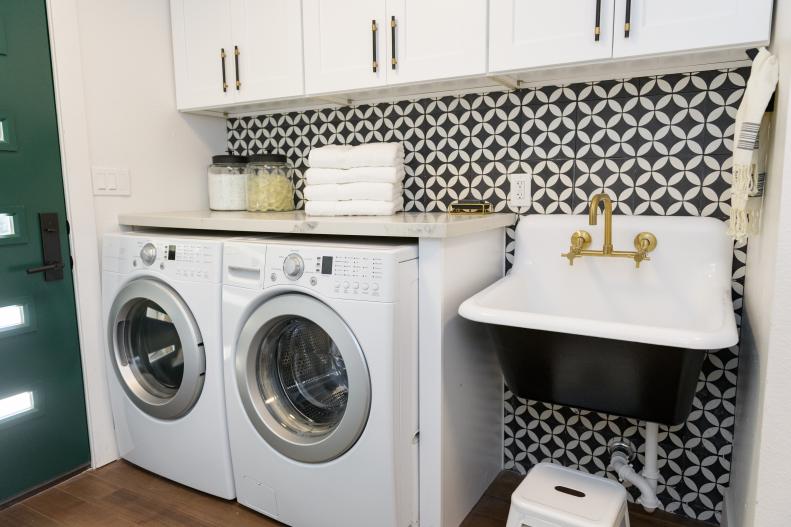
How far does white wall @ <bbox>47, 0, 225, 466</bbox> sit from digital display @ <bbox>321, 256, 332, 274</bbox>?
113 centimetres

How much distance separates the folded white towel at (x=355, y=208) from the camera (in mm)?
1944

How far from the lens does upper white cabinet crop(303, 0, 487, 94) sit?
5.54ft

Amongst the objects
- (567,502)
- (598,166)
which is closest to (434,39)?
(598,166)

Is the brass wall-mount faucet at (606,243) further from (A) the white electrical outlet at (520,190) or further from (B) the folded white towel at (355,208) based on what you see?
(B) the folded white towel at (355,208)

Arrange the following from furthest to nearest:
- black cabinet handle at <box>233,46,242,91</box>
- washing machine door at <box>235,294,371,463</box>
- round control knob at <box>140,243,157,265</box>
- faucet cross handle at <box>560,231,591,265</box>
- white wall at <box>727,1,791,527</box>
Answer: black cabinet handle at <box>233,46,242,91</box>, round control knob at <box>140,243,157,265</box>, faucet cross handle at <box>560,231,591,265</box>, washing machine door at <box>235,294,371,463</box>, white wall at <box>727,1,791,527</box>

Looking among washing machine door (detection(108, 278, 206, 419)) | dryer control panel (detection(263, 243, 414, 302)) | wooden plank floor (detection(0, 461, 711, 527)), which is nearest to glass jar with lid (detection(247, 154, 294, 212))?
washing machine door (detection(108, 278, 206, 419))

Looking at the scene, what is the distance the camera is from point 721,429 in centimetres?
174

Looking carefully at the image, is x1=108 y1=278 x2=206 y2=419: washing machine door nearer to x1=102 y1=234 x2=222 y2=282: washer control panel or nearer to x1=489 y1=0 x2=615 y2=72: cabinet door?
x1=102 y1=234 x2=222 y2=282: washer control panel

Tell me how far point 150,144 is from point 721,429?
246 cm

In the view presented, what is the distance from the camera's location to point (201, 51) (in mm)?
2273

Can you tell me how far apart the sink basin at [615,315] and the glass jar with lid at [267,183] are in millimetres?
1049

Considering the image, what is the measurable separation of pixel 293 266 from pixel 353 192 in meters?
0.50

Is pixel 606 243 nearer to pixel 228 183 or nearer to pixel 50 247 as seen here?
pixel 228 183

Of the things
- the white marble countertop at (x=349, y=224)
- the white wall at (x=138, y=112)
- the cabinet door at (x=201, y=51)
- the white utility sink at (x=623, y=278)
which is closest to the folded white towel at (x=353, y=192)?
the white marble countertop at (x=349, y=224)
